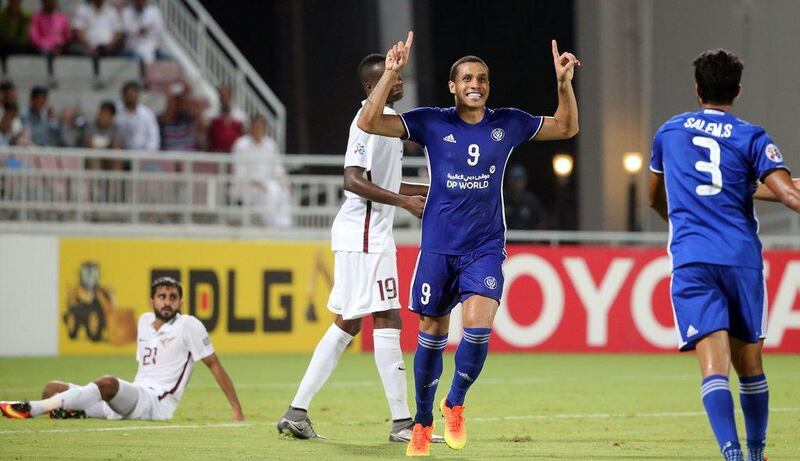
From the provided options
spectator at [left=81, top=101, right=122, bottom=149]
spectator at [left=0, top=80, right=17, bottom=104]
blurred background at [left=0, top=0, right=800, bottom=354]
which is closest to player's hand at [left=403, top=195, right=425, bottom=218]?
blurred background at [left=0, top=0, right=800, bottom=354]

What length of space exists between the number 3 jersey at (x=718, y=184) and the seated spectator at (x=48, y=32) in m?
16.3

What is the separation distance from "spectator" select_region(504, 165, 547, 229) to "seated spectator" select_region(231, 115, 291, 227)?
331 centimetres

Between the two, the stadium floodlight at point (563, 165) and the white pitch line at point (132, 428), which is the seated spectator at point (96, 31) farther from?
the white pitch line at point (132, 428)

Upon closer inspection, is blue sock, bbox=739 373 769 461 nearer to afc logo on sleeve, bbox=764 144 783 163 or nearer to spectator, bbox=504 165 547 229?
afc logo on sleeve, bbox=764 144 783 163

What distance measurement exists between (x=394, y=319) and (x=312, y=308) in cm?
918

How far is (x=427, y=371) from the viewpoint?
8.13 meters

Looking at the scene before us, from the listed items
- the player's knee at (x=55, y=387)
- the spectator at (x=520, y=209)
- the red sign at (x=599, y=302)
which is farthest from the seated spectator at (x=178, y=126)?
the player's knee at (x=55, y=387)

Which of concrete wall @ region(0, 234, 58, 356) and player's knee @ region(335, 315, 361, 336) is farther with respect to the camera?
concrete wall @ region(0, 234, 58, 356)

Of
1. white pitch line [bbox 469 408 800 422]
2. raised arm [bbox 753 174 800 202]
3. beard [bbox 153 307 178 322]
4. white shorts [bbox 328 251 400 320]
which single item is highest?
raised arm [bbox 753 174 800 202]

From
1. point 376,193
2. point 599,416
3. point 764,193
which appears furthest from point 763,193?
point 599,416

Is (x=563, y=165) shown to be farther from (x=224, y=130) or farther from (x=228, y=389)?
(x=228, y=389)

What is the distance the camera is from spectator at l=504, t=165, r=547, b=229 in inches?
790

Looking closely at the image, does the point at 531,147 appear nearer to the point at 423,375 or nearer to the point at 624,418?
the point at 624,418

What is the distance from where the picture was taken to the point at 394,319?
28.9ft
